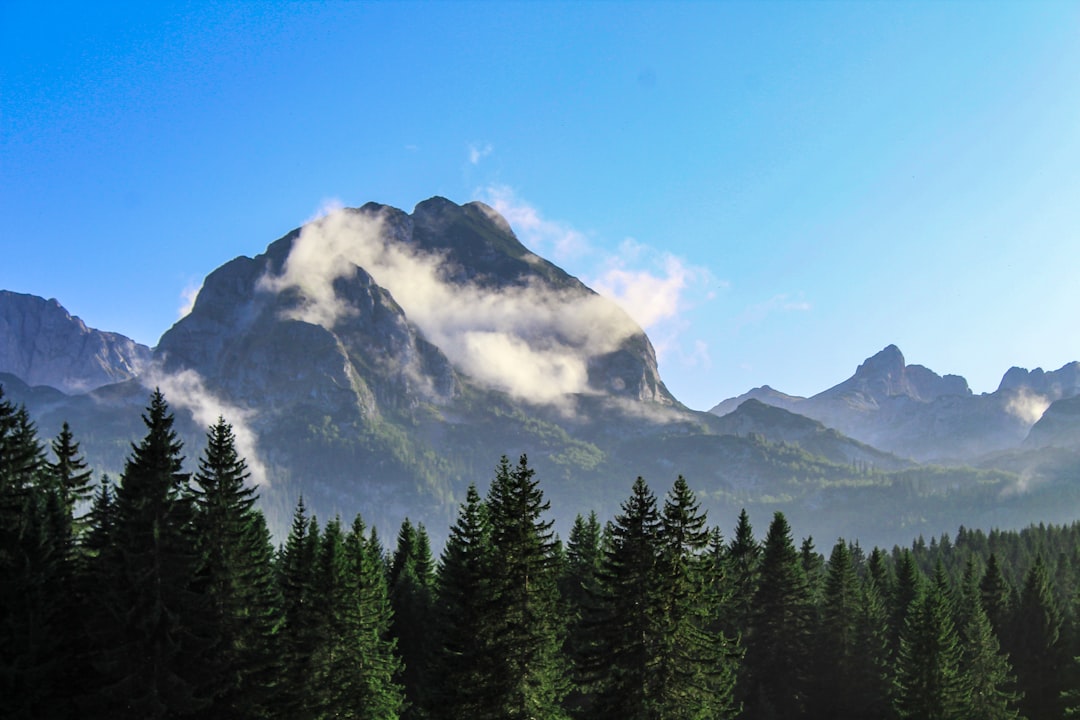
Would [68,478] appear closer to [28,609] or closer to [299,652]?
[28,609]

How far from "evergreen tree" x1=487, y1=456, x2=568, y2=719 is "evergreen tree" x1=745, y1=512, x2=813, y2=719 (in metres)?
32.8

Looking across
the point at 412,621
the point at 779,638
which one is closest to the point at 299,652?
the point at 412,621

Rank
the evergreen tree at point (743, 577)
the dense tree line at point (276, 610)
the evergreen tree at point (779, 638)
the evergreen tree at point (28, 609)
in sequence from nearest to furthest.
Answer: the dense tree line at point (276, 610) → the evergreen tree at point (28, 609) → the evergreen tree at point (779, 638) → the evergreen tree at point (743, 577)

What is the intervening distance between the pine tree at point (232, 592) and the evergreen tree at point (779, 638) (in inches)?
1525

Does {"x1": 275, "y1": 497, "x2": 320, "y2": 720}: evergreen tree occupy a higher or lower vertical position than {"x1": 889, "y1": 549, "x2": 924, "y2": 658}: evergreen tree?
lower

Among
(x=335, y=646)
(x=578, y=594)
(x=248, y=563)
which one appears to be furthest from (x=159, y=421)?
(x=578, y=594)

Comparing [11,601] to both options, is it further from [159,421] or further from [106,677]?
[159,421]

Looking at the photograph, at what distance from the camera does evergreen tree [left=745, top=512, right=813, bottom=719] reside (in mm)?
63094

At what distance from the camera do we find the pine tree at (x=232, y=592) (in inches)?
1426

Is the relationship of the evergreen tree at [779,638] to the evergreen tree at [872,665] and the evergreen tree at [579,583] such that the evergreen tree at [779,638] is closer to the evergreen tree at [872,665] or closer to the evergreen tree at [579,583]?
the evergreen tree at [872,665]

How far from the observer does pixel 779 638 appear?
63656 mm

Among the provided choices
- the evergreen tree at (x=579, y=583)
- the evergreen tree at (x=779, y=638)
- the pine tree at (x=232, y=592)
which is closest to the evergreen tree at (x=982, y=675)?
the evergreen tree at (x=779, y=638)

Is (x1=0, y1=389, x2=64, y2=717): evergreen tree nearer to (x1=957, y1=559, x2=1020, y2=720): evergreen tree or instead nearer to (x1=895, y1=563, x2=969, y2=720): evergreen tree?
(x1=895, y1=563, x2=969, y2=720): evergreen tree

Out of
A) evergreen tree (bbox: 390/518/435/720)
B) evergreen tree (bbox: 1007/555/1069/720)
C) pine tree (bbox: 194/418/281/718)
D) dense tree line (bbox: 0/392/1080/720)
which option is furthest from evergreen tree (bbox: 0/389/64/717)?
evergreen tree (bbox: 1007/555/1069/720)
